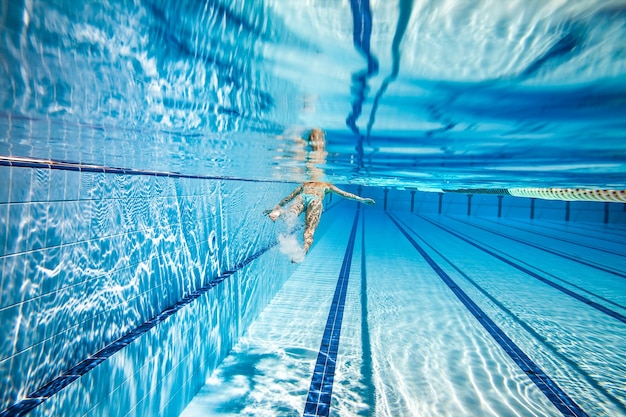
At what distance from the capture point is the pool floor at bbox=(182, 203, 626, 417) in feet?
10.9

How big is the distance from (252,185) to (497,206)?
21.8m

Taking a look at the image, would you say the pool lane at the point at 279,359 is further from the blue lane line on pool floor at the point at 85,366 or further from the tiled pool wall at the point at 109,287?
the blue lane line on pool floor at the point at 85,366

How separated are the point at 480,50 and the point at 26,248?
8.54ft

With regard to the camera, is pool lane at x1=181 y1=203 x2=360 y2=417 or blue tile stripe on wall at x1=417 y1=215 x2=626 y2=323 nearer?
pool lane at x1=181 y1=203 x2=360 y2=417

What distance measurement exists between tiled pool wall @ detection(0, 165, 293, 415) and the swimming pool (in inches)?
0.6

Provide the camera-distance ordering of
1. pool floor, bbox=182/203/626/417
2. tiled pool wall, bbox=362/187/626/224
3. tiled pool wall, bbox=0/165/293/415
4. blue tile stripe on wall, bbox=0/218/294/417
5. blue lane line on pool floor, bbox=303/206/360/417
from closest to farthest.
Answer: blue tile stripe on wall, bbox=0/218/294/417, tiled pool wall, bbox=0/165/293/415, blue lane line on pool floor, bbox=303/206/360/417, pool floor, bbox=182/203/626/417, tiled pool wall, bbox=362/187/626/224

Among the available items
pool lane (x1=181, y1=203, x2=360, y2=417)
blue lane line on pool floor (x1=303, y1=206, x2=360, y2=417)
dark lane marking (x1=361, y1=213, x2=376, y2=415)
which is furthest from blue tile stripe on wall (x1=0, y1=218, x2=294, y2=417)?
dark lane marking (x1=361, y1=213, x2=376, y2=415)

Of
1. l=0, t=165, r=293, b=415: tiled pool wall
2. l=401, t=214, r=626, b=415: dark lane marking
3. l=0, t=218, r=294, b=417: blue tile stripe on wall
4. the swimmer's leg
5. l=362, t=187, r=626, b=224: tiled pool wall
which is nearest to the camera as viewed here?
l=0, t=218, r=294, b=417: blue tile stripe on wall

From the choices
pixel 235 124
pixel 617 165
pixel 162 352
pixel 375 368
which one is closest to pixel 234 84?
pixel 235 124

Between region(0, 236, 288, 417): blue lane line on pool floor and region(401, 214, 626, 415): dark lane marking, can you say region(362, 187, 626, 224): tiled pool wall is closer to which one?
region(401, 214, 626, 415): dark lane marking

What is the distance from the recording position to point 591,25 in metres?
1.39

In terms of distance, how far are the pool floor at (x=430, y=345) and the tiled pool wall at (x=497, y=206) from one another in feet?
50.3

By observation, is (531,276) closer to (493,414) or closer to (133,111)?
(493,414)

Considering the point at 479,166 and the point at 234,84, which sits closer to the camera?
the point at 234,84
